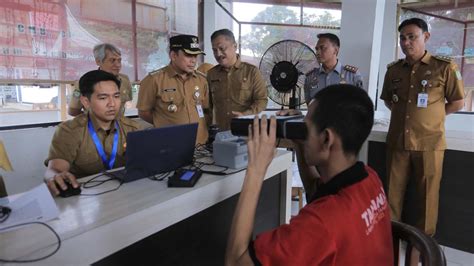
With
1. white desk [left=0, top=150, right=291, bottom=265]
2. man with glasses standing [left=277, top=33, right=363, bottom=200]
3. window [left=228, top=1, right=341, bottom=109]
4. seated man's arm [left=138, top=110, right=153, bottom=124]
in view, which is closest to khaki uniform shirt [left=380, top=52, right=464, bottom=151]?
man with glasses standing [left=277, top=33, right=363, bottom=200]

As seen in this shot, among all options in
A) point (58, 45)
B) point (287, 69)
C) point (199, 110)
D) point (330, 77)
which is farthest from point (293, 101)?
point (58, 45)

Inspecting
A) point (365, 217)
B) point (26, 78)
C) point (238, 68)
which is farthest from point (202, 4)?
point (365, 217)

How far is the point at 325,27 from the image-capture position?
439 centimetres

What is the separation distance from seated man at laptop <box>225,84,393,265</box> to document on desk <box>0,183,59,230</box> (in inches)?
18.5

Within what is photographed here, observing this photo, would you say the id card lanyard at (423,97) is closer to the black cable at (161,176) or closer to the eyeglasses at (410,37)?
the eyeglasses at (410,37)

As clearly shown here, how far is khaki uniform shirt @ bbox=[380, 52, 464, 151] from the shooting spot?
209 centimetres

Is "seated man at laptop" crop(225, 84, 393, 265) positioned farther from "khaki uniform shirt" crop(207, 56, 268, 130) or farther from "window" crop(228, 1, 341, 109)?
"window" crop(228, 1, 341, 109)

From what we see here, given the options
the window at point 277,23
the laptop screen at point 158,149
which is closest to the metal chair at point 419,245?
the laptop screen at point 158,149

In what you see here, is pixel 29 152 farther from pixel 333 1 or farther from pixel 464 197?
pixel 333 1

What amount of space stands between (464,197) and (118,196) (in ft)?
7.31

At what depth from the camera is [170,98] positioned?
2277 mm

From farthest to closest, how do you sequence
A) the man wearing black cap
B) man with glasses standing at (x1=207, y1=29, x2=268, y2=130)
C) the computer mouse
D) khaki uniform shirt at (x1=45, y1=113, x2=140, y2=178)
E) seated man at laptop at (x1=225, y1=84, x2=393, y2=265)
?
man with glasses standing at (x1=207, y1=29, x2=268, y2=130) < the man wearing black cap < khaki uniform shirt at (x1=45, y1=113, x2=140, y2=178) < the computer mouse < seated man at laptop at (x1=225, y1=84, x2=393, y2=265)

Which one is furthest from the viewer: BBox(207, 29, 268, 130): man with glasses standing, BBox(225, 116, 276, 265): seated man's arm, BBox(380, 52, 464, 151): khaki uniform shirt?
BBox(207, 29, 268, 130): man with glasses standing

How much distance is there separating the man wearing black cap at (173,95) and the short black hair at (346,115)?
146 centimetres
